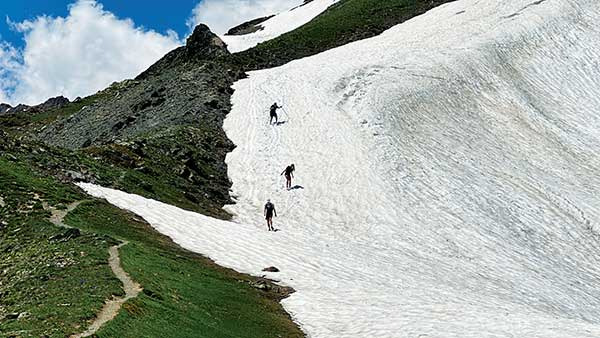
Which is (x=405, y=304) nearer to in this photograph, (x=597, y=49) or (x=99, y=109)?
(x=99, y=109)

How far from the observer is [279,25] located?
125250 millimetres

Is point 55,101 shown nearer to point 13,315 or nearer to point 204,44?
point 204,44

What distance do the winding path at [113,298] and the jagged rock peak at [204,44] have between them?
61.0 metres

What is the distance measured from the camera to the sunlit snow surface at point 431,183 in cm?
3462

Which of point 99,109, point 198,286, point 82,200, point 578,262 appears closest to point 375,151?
point 578,262

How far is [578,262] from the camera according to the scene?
45656mm

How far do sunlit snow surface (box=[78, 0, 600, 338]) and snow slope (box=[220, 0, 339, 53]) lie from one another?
2736 centimetres

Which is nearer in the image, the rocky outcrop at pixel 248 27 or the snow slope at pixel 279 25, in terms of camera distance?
the snow slope at pixel 279 25

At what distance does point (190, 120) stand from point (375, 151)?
57.1 feet

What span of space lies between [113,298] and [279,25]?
10731 cm

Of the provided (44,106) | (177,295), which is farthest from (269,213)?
(44,106)

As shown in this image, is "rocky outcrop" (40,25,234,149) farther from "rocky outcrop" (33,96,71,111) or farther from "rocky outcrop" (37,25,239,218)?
"rocky outcrop" (33,96,71,111)

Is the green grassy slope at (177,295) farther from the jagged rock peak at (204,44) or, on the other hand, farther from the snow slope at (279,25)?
the snow slope at (279,25)

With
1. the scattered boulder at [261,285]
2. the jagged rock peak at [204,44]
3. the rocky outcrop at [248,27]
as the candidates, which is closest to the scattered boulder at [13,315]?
the scattered boulder at [261,285]
